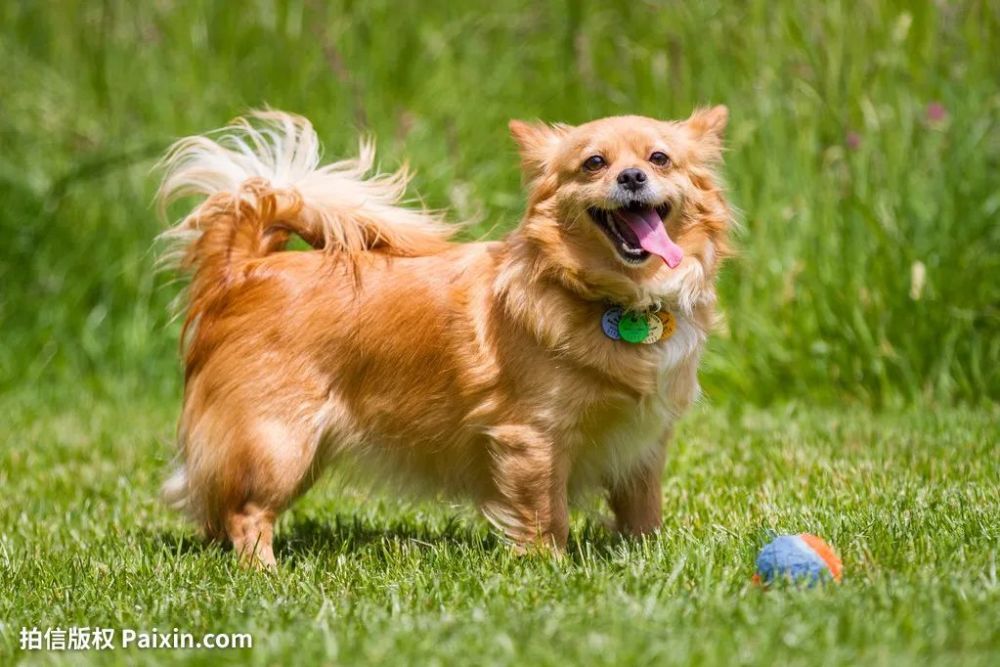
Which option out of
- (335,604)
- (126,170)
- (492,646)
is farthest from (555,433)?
(126,170)

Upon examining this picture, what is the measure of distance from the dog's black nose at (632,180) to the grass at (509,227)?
0.96 m

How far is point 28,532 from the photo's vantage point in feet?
14.1

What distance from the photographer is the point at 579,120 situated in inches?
272

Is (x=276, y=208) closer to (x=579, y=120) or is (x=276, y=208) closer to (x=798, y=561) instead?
(x=798, y=561)

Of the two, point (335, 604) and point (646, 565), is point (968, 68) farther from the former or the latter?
point (335, 604)

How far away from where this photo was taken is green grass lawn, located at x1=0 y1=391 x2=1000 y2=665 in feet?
8.59

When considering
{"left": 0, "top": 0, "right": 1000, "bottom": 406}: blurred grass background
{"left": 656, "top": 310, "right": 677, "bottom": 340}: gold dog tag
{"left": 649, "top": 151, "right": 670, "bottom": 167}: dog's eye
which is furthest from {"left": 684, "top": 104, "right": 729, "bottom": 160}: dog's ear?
{"left": 0, "top": 0, "right": 1000, "bottom": 406}: blurred grass background

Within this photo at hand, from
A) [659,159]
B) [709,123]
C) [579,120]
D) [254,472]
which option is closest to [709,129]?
[709,123]

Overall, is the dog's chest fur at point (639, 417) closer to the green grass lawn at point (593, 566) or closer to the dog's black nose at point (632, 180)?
the green grass lawn at point (593, 566)

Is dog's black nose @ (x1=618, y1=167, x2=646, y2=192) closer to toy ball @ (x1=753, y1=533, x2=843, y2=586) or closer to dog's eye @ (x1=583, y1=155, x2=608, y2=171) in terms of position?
dog's eye @ (x1=583, y1=155, x2=608, y2=171)

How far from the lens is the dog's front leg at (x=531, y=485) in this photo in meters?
3.70

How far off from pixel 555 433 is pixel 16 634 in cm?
147

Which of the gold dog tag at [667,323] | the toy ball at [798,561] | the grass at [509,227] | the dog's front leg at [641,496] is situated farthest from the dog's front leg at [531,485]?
the toy ball at [798,561]

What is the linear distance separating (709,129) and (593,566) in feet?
4.62
